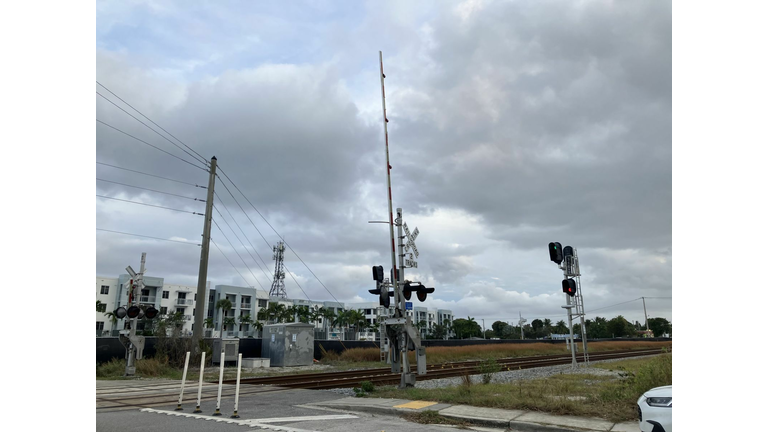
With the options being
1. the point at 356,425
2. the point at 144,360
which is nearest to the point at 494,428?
the point at 356,425

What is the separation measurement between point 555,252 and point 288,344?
15205 millimetres

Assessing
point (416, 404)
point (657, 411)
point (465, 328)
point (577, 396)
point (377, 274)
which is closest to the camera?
point (657, 411)

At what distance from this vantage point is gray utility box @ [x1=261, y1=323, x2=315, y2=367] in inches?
1051

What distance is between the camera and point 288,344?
2678cm

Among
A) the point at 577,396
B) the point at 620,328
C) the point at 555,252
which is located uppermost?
the point at 555,252

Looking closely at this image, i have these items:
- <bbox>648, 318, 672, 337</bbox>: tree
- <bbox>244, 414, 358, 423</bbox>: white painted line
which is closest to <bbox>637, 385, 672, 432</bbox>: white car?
<bbox>244, 414, 358, 423</bbox>: white painted line

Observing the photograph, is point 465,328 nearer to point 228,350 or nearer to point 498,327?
point 498,327

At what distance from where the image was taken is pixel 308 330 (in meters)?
27.8

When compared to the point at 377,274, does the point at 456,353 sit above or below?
below

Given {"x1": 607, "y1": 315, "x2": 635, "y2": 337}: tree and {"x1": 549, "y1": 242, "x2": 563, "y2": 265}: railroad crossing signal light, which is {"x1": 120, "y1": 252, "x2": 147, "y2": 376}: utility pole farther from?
{"x1": 607, "y1": 315, "x2": 635, "y2": 337}: tree

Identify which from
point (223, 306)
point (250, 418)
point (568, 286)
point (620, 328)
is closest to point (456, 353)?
point (568, 286)

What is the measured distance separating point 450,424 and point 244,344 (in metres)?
21.0

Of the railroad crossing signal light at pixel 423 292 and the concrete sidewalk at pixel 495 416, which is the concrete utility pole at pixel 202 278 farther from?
the concrete sidewalk at pixel 495 416

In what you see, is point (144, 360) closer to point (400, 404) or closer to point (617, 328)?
point (400, 404)
